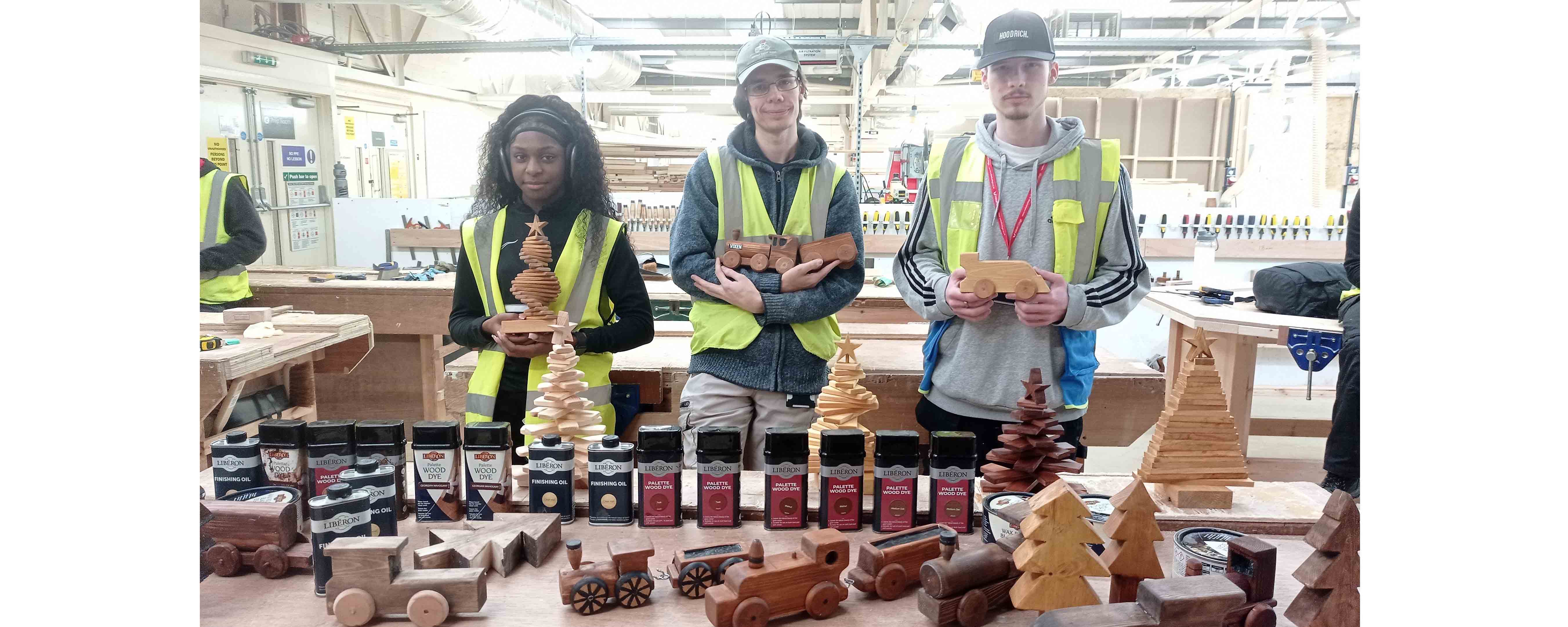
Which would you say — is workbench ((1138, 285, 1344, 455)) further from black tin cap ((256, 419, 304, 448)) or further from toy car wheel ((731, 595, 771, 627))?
black tin cap ((256, 419, 304, 448))

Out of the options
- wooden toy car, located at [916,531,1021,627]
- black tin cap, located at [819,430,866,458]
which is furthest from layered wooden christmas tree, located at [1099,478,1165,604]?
black tin cap, located at [819,430,866,458]

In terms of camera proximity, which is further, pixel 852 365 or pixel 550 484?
pixel 852 365

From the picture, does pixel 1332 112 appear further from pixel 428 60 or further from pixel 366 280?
pixel 428 60

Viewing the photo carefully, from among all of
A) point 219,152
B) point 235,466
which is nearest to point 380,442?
point 235,466

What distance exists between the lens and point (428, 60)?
426 inches

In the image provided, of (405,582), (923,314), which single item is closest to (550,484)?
(405,582)

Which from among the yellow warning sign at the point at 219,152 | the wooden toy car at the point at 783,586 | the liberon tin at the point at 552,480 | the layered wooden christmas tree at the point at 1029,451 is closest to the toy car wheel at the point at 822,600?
the wooden toy car at the point at 783,586

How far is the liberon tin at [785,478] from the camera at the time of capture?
1.65 metres

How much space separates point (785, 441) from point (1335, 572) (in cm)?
92

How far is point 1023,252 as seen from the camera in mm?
2316

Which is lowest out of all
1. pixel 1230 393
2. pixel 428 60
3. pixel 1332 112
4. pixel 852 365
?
pixel 1230 393

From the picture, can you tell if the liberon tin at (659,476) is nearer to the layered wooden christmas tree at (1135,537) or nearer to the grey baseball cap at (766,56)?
the layered wooden christmas tree at (1135,537)

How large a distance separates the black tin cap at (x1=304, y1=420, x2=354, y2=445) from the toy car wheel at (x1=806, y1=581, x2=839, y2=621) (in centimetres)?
97

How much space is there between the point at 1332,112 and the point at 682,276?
9.28 metres
